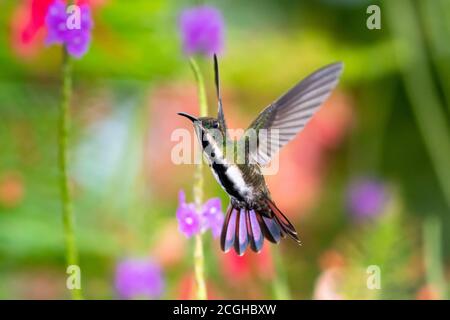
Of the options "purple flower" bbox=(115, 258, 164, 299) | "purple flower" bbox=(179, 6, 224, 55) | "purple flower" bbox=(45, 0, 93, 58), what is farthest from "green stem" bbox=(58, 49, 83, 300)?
"purple flower" bbox=(115, 258, 164, 299)

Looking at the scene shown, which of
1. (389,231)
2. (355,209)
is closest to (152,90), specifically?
(355,209)

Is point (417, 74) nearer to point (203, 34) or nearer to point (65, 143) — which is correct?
point (203, 34)

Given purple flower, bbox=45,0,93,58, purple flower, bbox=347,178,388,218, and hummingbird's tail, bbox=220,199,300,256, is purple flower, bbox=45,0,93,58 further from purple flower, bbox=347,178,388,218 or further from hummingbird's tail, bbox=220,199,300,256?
purple flower, bbox=347,178,388,218

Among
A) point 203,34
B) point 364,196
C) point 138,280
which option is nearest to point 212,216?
point 203,34

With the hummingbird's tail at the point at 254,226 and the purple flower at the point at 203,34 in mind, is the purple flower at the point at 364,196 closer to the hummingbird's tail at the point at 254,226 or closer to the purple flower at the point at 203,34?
the purple flower at the point at 203,34
